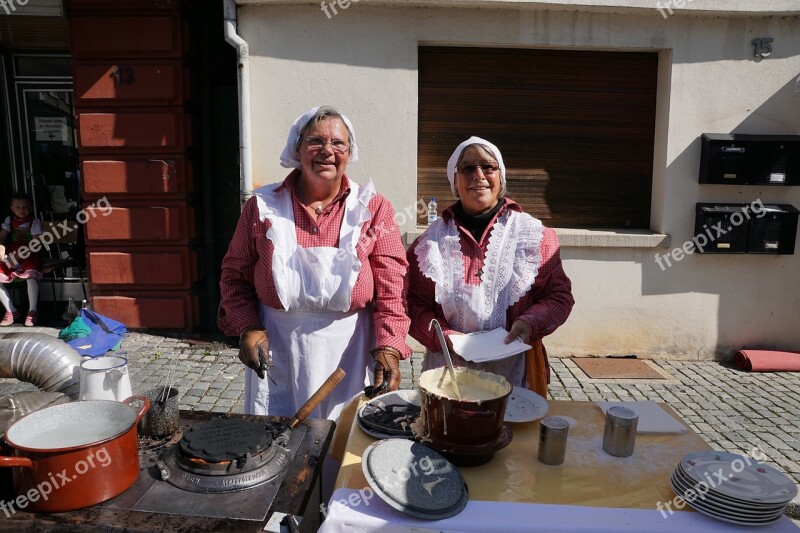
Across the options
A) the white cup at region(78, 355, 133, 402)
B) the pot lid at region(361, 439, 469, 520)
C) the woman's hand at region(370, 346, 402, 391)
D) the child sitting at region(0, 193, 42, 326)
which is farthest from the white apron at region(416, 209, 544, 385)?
the child sitting at region(0, 193, 42, 326)

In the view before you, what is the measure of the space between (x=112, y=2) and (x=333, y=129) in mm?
→ 4326

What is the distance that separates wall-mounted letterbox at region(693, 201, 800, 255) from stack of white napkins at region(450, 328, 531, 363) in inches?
160

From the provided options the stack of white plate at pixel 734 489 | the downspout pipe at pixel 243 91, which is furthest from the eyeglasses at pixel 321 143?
the downspout pipe at pixel 243 91

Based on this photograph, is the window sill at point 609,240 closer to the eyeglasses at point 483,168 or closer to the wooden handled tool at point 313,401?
the eyeglasses at point 483,168

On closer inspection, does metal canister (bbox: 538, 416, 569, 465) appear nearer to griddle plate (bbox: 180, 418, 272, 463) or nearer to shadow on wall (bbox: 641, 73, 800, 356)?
griddle plate (bbox: 180, 418, 272, 463)

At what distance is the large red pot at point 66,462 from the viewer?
1.24 m

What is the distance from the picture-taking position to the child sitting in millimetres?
6176

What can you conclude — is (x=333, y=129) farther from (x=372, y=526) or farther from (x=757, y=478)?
(x=757, y=478)

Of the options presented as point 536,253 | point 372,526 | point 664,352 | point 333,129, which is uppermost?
point 333,129

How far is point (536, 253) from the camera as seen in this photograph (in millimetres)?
2416

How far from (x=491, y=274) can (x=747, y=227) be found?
4.20m

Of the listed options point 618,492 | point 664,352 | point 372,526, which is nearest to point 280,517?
point 372,526

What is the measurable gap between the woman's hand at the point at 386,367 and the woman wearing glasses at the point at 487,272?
265 millimetres

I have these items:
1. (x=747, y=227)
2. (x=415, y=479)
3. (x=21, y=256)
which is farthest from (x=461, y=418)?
(x=21, y=256)
